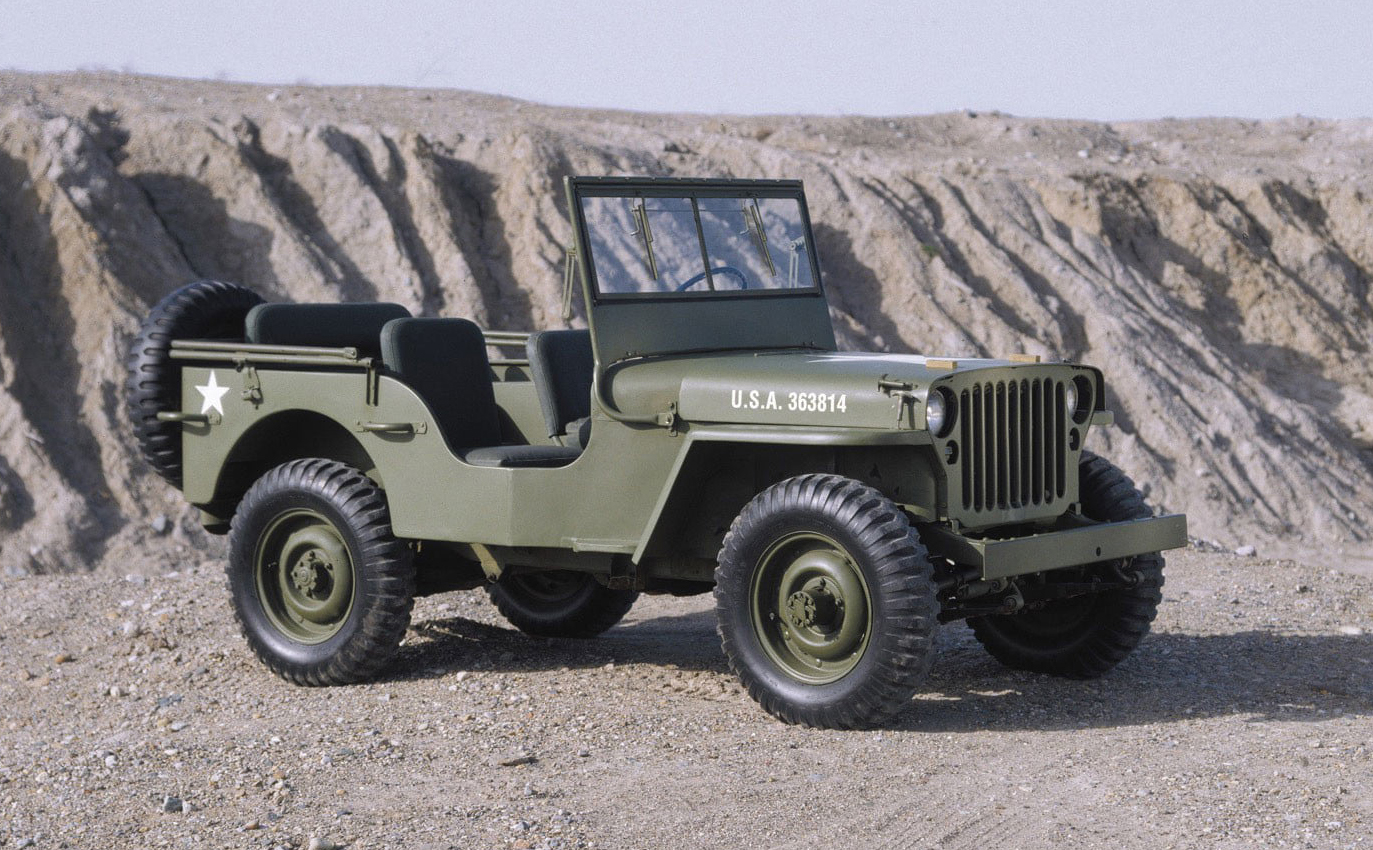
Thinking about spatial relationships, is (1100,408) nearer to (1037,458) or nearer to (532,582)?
(1037,458)

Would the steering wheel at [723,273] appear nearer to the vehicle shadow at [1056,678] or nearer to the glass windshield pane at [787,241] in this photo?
the glass windshield pane at [787,241]

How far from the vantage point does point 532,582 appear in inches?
354

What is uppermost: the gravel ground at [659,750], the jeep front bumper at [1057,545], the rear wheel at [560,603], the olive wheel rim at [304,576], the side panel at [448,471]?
the side panel at [448,471]

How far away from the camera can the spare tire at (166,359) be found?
8297mm

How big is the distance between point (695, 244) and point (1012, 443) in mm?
1788

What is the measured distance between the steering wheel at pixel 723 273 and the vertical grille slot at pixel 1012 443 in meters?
1.54

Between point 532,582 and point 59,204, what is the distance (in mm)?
10279

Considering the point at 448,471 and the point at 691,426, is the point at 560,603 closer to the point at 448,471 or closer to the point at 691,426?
the point at 448,471

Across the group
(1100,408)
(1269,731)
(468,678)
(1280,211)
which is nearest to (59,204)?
(468,678)

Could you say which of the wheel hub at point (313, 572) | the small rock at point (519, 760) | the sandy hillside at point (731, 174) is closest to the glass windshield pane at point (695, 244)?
the wheel hub at point (313, 572)

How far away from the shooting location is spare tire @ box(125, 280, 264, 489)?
27.2ft

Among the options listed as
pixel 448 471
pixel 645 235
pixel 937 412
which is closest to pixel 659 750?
pixel 937 412

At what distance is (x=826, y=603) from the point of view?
655 centimetres

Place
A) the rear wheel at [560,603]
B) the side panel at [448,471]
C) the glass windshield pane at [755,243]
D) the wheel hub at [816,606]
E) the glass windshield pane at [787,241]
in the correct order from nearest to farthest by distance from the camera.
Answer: the wheel hub at [816,606]
the side panel at [448,471]
the glass windshield pane at [755,243]
the glass windshield pane at [787,241]
the rear wheel at [560,603]
